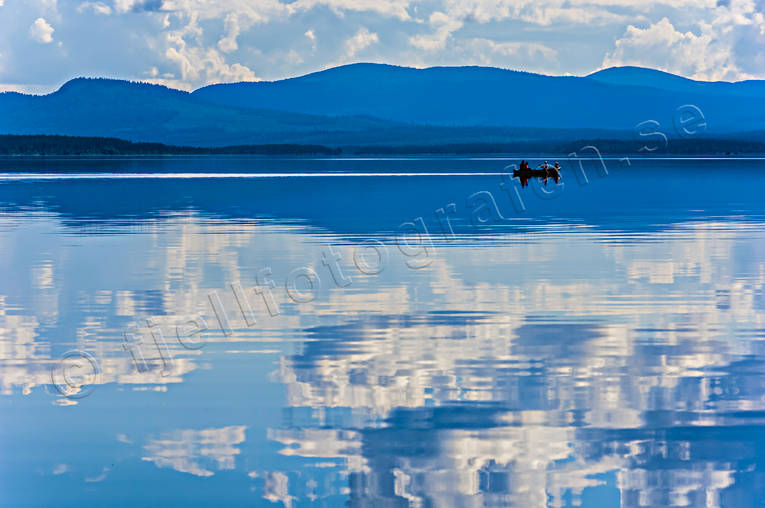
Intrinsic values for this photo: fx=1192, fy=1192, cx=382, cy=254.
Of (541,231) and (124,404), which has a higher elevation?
(541,231)

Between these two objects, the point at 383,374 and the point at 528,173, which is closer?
the point at 383,374

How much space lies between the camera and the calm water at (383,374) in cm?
952

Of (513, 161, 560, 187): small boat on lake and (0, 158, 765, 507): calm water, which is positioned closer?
(0, 158, 765, 507): calm water

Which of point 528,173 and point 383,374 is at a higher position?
point 528,173

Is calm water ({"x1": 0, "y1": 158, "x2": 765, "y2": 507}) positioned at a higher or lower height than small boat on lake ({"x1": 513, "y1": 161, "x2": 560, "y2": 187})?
lower

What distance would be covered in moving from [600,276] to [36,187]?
50.5m

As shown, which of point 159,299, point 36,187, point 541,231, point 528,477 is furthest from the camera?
point 36,187

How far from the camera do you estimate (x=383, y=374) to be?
13.0 m

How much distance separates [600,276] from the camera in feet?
71.3

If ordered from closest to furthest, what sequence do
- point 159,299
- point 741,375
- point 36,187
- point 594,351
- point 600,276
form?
point 741,375 → point 594,351 → point 159,299 → point 600,276 → point 36,187

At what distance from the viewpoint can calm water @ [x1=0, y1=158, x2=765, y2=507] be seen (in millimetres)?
9523

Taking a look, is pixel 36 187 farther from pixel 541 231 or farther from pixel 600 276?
pixel 600 276

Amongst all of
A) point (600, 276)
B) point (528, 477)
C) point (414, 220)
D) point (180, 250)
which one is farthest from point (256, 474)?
point (414, 220)

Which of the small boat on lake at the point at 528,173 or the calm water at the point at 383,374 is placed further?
the small boat on lake at the point at 528,173
